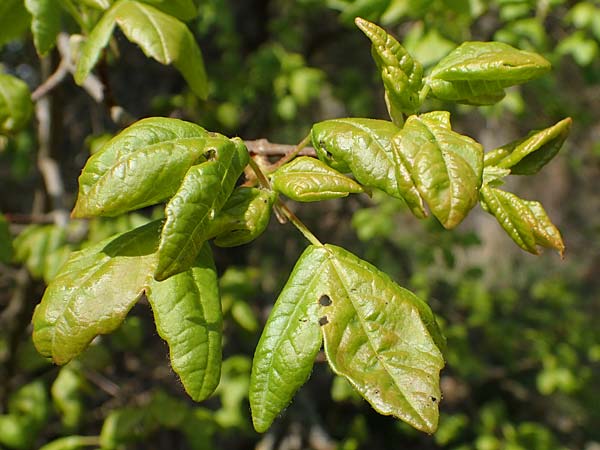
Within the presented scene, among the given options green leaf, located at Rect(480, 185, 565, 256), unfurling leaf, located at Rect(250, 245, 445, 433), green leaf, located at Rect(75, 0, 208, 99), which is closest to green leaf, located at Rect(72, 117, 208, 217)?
unfurling leaf, located at Rect(250, 245, 445, 433)

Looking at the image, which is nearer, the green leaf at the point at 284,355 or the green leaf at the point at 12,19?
the green leaf at the point at 284,355

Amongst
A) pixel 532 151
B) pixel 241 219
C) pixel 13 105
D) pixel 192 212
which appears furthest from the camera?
pixel 13 105

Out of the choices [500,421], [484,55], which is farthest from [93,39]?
[500,421]

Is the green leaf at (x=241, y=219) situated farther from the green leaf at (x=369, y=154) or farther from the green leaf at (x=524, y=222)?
the green leaf at (x=524, y=222)

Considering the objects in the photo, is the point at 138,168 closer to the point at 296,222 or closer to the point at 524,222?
the point at 296,222

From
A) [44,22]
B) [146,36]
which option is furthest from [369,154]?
[44,22]

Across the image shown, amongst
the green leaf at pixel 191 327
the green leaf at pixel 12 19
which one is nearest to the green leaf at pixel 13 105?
the green leaf at pixel 12 19
